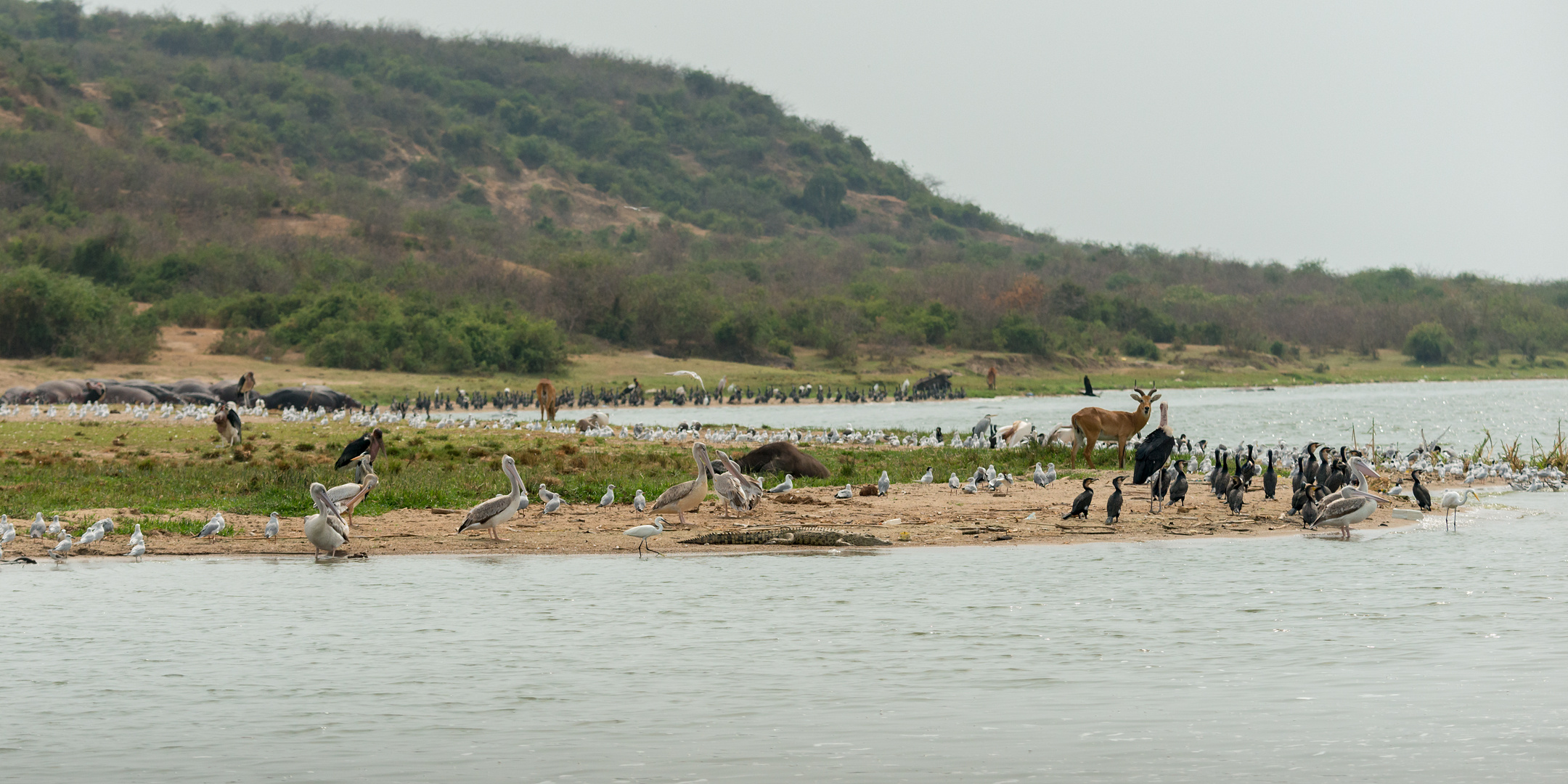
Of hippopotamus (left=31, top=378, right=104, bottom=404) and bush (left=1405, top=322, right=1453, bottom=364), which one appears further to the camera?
bush (left=1405, top=322, right=1453, bottom=364)

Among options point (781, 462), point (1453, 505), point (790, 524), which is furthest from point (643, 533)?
point (1453, 505)

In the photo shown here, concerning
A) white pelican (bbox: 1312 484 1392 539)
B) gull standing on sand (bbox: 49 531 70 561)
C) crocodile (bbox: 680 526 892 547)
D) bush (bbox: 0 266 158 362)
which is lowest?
gull standing on sand (bbox: 49 531 70 561)

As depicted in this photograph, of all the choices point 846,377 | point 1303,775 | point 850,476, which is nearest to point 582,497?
point 850,476

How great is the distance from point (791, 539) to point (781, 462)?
20.3ft

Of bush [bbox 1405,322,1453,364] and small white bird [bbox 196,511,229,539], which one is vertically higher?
bush [bbox 1405,322,1453,364]

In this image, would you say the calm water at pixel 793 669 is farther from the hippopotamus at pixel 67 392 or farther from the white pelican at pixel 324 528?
the hippopotamus at pixel 67 392

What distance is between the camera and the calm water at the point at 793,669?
7191mm

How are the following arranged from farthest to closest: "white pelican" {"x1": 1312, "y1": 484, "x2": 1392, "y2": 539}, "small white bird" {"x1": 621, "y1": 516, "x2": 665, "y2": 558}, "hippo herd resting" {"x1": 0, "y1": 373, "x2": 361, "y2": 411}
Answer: "hippo herd resting" {"x1": 0, "y1": 373, "x2": 361, "y2": 411} → "white pelican" {"x1": 1312, "y1": 484, "x2": 1392, "y2": 539} → "small white bird" {"x1": 621, "y1": 516, "x2": 665, "y2": 558}

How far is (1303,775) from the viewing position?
6844mm

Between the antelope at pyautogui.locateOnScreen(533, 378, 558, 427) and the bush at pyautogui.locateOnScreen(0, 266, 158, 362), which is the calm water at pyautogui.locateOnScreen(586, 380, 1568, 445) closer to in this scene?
the antelope at pyautogui.locateOnScreen(533, 378, 558, 427)

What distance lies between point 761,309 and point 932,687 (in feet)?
209

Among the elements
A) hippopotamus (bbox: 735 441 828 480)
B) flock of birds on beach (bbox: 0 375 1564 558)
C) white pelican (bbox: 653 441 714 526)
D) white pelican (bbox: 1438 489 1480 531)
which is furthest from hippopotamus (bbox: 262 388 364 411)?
white pelican (bbox: 1438 489 1480 531)

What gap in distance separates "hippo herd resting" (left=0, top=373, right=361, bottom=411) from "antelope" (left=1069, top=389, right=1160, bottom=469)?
2204 centimetres

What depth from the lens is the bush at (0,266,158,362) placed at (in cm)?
4769
